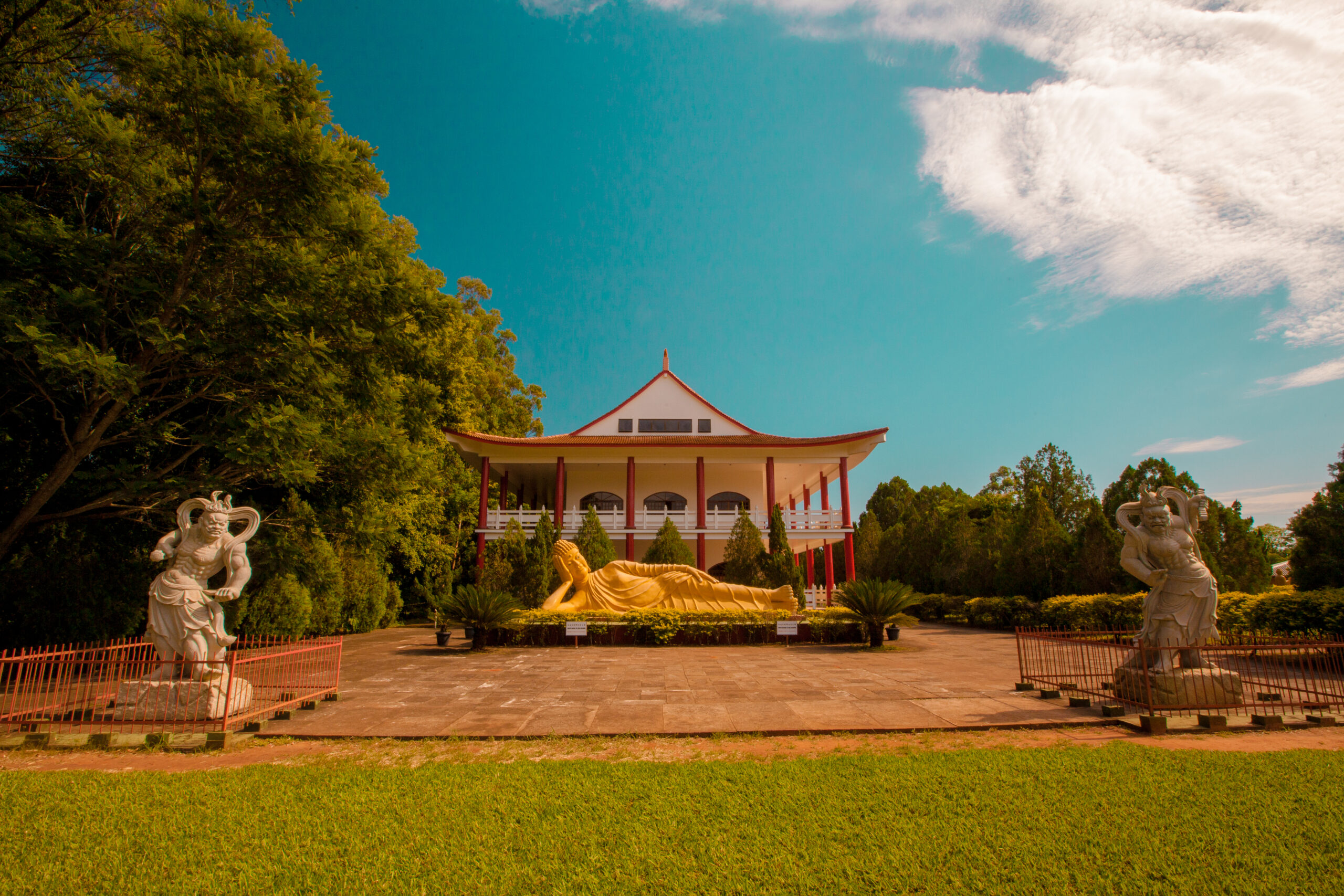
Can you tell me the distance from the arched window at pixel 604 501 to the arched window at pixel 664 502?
1031 mm

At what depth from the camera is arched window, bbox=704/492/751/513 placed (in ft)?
83.9

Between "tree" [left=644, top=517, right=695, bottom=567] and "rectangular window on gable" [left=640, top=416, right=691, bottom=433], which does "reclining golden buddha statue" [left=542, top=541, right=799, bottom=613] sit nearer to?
"tree" [left=644, top=517, right=695, bottom=567]

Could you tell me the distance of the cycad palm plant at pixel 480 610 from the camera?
12984mm

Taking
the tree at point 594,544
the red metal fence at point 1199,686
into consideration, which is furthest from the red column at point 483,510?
the red metal fence at point 1199,686

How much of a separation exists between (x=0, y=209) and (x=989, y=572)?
2426cm

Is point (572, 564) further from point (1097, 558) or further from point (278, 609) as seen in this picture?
point (1097, 558)

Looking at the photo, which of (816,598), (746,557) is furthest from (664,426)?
(816,598)

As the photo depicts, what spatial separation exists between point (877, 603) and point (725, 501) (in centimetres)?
1277

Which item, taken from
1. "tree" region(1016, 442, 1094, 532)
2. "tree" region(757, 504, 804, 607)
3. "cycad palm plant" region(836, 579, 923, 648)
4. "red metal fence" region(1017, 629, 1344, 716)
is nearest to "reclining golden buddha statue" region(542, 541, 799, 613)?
"cycad palm plant" region(836, 579, 923, 648)

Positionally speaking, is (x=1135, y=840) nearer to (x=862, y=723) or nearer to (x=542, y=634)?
(x=862, y=723)

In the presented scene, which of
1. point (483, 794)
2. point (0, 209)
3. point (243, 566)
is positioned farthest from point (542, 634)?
point (0, 209)

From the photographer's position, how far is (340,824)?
3.61m

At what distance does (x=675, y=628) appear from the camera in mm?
13656

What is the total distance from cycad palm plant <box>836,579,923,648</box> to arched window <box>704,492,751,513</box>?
12.0 m
